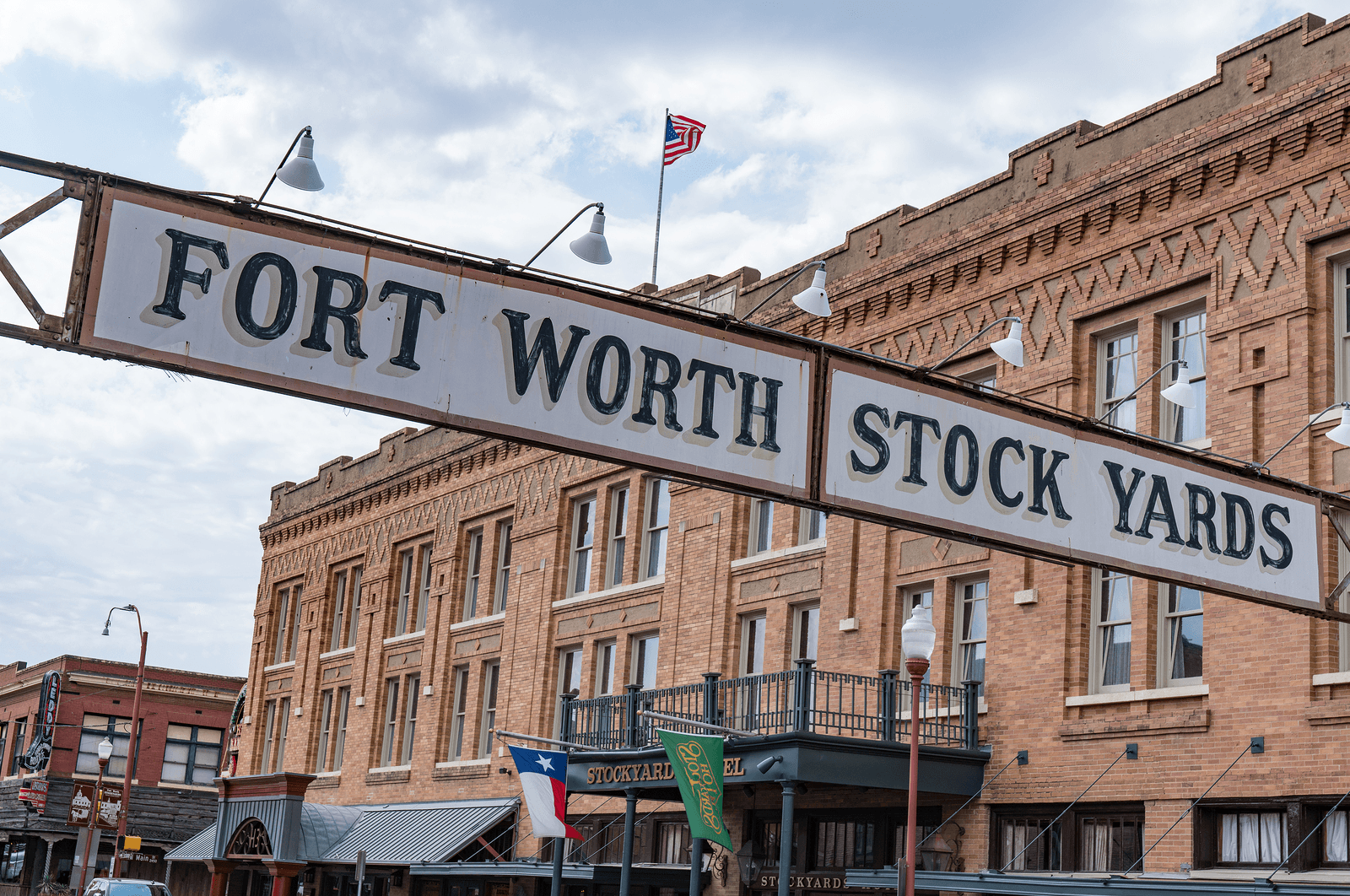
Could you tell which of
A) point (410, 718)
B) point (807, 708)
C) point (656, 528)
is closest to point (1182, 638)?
point (807, 708)

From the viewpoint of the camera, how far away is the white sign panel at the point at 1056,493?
6770 millimetres

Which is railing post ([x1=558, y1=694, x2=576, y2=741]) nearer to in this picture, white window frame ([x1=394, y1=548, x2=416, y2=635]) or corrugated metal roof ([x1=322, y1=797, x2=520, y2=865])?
corrugated metal roof ([x1=322, y1=797, x2=520, y2=865])

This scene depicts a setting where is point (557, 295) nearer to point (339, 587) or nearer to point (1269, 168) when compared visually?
point (1269, 168)

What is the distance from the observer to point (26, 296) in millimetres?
5227

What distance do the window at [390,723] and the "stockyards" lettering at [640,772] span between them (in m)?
13.1

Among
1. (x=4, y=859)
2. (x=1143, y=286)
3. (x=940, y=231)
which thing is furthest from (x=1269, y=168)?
(x=4, y=859)

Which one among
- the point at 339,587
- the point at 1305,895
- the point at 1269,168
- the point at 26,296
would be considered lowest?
the point at 1305,895

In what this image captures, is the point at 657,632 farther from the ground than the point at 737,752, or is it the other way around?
the point at 657,632

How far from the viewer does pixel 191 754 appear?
57750 millimetres

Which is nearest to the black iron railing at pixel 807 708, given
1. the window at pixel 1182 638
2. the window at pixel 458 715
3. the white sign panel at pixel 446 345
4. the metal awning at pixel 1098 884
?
the metal awning at pixel 1098 884

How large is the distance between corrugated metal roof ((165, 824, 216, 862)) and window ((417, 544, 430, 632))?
702 cm

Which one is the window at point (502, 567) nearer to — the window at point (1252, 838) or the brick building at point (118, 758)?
the window at point (1252, 838)

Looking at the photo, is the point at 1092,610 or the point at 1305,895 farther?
the point at 1092,610

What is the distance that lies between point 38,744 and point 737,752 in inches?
1719
